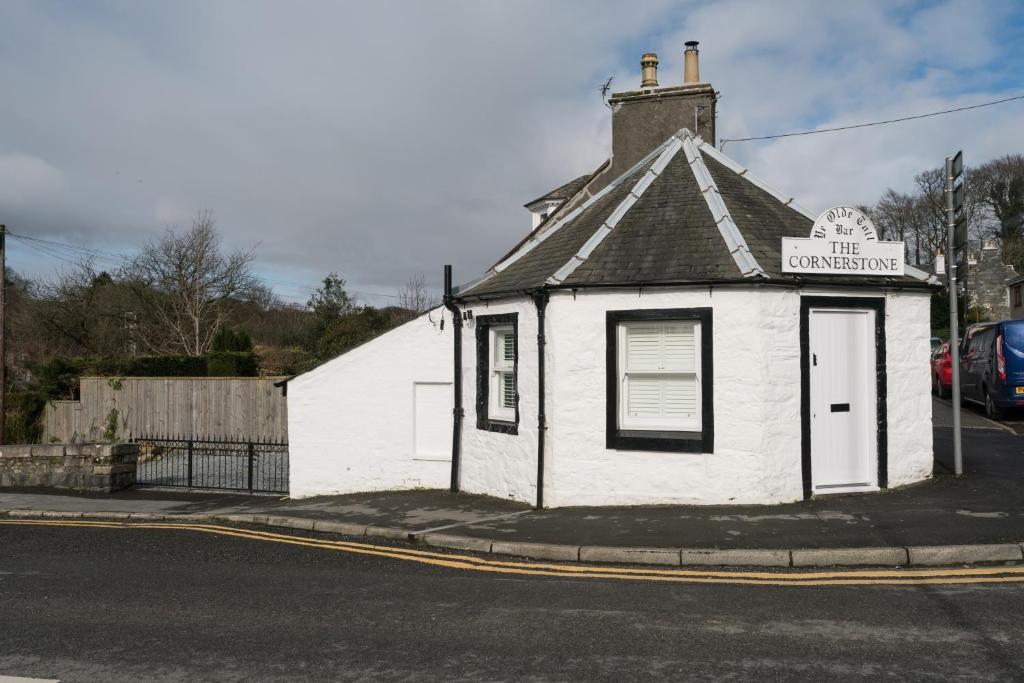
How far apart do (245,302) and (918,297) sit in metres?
41.9

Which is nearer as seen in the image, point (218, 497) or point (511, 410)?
point (511, 410)

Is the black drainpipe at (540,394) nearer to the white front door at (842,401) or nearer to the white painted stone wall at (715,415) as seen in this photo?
the white painted stone wall at (715,415)

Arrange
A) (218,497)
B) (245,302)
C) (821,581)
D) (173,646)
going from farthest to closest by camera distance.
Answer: (245,302), (218,497), (821,581), (173,646)

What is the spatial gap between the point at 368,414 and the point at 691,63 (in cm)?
870

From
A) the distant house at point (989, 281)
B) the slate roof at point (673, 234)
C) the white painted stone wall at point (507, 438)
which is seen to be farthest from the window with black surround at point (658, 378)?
the distant house at point (989, 281)

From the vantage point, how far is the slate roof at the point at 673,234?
9727mm

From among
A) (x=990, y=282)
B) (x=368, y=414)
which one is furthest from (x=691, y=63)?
(x=990, y=282)

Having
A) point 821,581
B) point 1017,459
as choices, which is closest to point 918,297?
point 1017,459

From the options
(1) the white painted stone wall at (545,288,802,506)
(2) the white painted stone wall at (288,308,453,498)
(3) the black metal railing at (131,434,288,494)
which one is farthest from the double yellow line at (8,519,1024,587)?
(3) the black metal railing at (131,434,288,494)

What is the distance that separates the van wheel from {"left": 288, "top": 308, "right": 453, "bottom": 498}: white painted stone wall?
1408 centimetres

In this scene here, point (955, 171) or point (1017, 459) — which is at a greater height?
point (955, 171)

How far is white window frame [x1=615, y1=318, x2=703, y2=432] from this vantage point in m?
9.64

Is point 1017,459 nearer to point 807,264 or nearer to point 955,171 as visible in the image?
point 955,171

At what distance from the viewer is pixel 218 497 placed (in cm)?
1344
